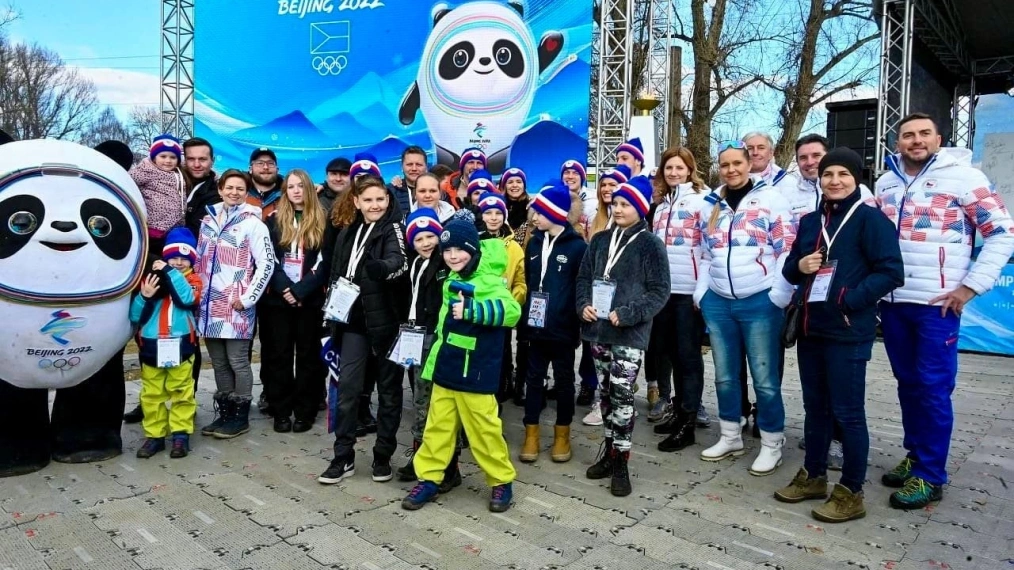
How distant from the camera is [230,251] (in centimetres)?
415

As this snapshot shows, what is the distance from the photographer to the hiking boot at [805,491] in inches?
128

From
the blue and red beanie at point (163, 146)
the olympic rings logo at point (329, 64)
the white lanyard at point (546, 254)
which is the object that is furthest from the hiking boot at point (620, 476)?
the olympic rings logo at point (329, 64)

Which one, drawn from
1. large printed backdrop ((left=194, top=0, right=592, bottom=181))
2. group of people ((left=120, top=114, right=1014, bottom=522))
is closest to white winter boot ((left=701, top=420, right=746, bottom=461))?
group of people ((left=120, top=114, right=1014, bottom=522))

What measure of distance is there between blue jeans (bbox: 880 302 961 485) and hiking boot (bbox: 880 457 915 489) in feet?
0.44

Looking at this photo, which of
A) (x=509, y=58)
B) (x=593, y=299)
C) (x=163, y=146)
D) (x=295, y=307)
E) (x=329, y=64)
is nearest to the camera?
(x=593, y=299)

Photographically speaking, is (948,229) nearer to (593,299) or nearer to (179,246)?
(593,299)

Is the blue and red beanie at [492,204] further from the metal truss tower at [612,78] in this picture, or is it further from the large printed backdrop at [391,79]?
the large printed backdrop at [391,79]

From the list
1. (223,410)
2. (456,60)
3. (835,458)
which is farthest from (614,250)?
(456,60)

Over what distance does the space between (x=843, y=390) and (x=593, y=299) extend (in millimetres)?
1171

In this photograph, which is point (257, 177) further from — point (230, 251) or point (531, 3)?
point (531, 3)

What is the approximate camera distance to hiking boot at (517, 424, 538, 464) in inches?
151

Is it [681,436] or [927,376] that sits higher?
[927,376]

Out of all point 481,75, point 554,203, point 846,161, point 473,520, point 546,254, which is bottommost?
point 473,520

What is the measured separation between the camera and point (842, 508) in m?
3.04
